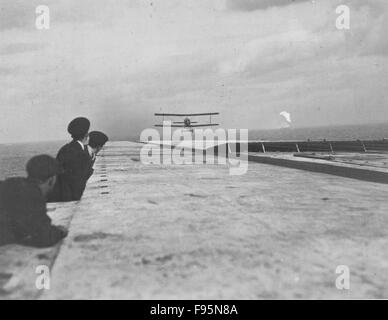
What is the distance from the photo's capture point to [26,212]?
397 cm

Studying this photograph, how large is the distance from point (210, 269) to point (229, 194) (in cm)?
437

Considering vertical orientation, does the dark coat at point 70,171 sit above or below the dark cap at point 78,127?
below

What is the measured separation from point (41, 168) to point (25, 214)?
0.54 m

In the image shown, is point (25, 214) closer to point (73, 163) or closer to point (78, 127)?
point (73, 163)

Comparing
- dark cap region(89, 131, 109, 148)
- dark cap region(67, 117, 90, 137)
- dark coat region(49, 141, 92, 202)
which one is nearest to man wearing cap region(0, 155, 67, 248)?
dark coat region(49, 141, 92, 202)

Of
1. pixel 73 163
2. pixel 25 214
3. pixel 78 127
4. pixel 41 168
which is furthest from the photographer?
pixel 78 127

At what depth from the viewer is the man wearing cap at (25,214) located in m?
3.99

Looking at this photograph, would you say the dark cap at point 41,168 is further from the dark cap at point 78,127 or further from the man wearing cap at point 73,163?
the dark cap at point 78,127

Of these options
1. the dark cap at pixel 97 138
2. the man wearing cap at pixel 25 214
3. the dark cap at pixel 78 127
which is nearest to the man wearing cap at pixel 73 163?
the dark cap at pixel 78 127

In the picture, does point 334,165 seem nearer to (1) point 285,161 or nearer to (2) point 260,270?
(1) point 285,161

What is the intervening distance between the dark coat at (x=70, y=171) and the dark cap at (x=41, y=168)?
8.79ft

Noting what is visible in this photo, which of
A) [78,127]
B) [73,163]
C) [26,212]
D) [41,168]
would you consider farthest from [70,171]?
[26,212]

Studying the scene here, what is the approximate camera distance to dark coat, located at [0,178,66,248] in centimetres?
398
